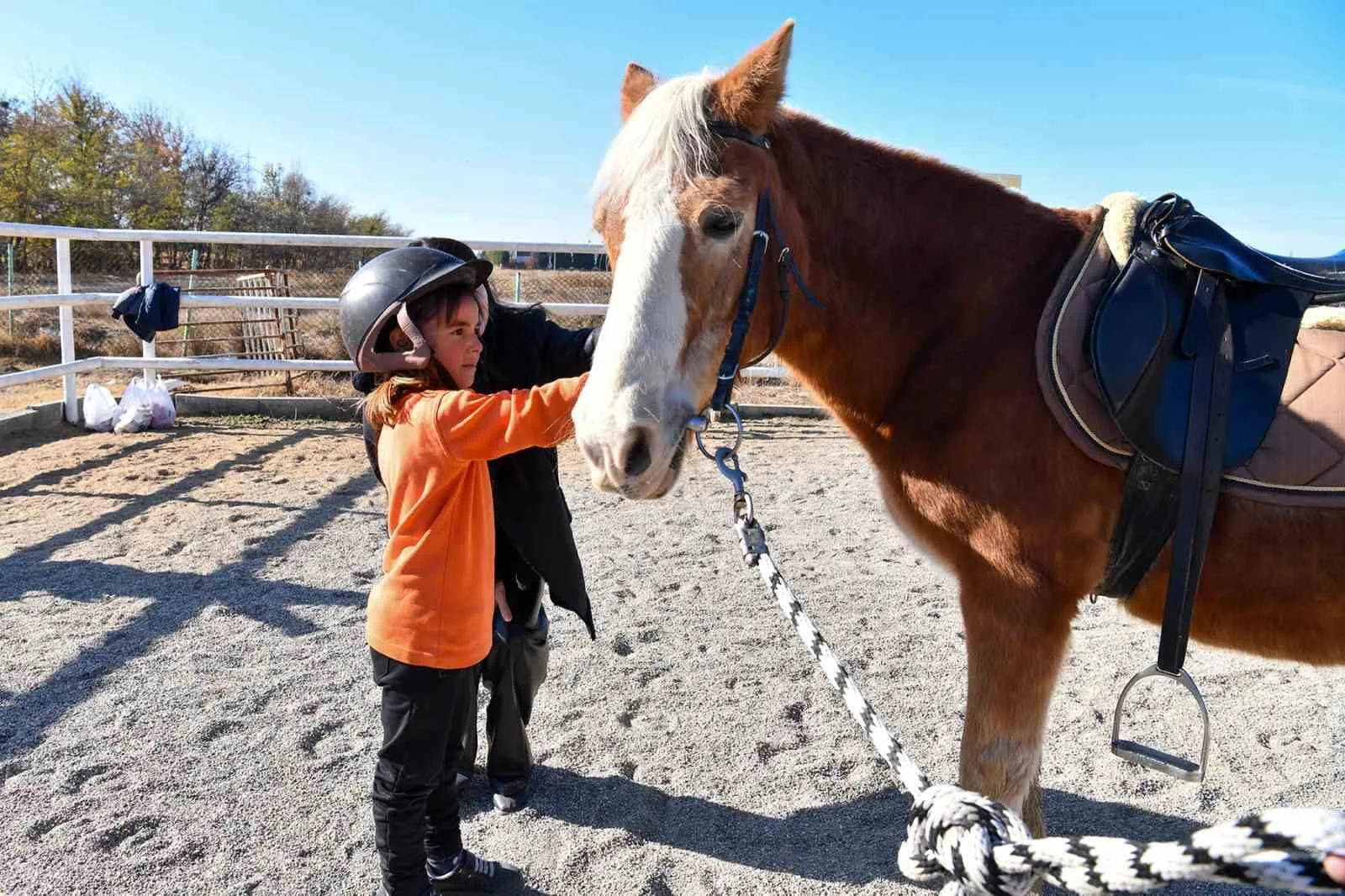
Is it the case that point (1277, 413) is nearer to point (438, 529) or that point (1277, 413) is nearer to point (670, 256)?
point (670, 256)

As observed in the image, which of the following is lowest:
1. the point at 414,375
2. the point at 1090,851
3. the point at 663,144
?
the point at 1090,851

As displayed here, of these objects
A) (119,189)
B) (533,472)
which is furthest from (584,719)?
(119,189)

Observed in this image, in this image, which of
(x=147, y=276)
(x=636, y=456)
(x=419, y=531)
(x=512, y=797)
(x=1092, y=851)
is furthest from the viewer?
(x=147, y=276)

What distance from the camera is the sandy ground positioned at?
244 cm

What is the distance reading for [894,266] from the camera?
6.25 feet

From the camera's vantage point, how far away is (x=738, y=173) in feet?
5.68

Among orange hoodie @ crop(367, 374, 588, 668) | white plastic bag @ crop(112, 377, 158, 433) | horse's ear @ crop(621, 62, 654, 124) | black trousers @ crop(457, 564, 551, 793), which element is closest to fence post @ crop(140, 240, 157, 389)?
white plastic bag @ crop(112, 377, 158, 433)

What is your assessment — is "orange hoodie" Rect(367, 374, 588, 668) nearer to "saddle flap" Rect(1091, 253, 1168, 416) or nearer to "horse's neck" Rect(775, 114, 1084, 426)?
"horse's neck" Rect(775, 114, 1084, 426)

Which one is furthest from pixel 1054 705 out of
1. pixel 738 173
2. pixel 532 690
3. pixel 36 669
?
pixel 36 669

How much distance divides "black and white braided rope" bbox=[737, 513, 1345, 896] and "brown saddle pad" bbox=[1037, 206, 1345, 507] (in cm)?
81

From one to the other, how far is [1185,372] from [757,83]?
1112 millimetres

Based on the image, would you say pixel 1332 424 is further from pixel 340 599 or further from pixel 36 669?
pixel 36 669

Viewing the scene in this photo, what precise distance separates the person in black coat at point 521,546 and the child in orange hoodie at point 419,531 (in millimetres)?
379

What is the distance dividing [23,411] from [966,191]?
8.74 m
